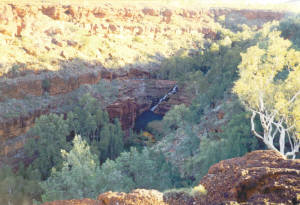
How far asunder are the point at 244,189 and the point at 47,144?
56.0 feet

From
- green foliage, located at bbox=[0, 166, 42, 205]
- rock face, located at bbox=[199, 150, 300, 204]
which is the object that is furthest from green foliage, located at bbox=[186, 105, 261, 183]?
green foliage, located at bbox=[0, 166, 42, 205]

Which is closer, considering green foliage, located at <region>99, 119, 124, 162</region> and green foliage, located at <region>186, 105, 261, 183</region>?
green foliage, located at <region>186, 105, 261, 183</region>

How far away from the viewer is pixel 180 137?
22453mm

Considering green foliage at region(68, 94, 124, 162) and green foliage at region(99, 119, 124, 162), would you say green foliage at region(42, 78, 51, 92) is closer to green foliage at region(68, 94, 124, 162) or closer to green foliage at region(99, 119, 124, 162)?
green foliage at region(68, 94, 124, 162)

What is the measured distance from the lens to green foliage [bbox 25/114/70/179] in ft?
58.0

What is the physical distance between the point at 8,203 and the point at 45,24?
25.9 metres

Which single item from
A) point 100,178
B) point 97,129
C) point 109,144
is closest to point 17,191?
point 100,178

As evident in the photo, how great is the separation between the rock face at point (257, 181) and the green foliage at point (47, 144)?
47.2 ft

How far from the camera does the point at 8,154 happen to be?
1948cm

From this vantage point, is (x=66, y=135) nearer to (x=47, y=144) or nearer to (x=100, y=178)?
(x=47, y=144)

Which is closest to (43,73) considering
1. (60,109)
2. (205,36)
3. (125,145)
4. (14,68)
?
(14,68)

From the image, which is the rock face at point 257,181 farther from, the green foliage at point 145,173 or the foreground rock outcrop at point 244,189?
the green foliage at point 145,173

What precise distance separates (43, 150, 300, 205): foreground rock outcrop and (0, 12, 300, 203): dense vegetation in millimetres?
5159

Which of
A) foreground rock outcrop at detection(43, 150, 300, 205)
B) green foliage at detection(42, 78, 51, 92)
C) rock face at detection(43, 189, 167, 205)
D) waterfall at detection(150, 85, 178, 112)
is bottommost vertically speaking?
waterfall at detection(150, 85, 178, 112)
